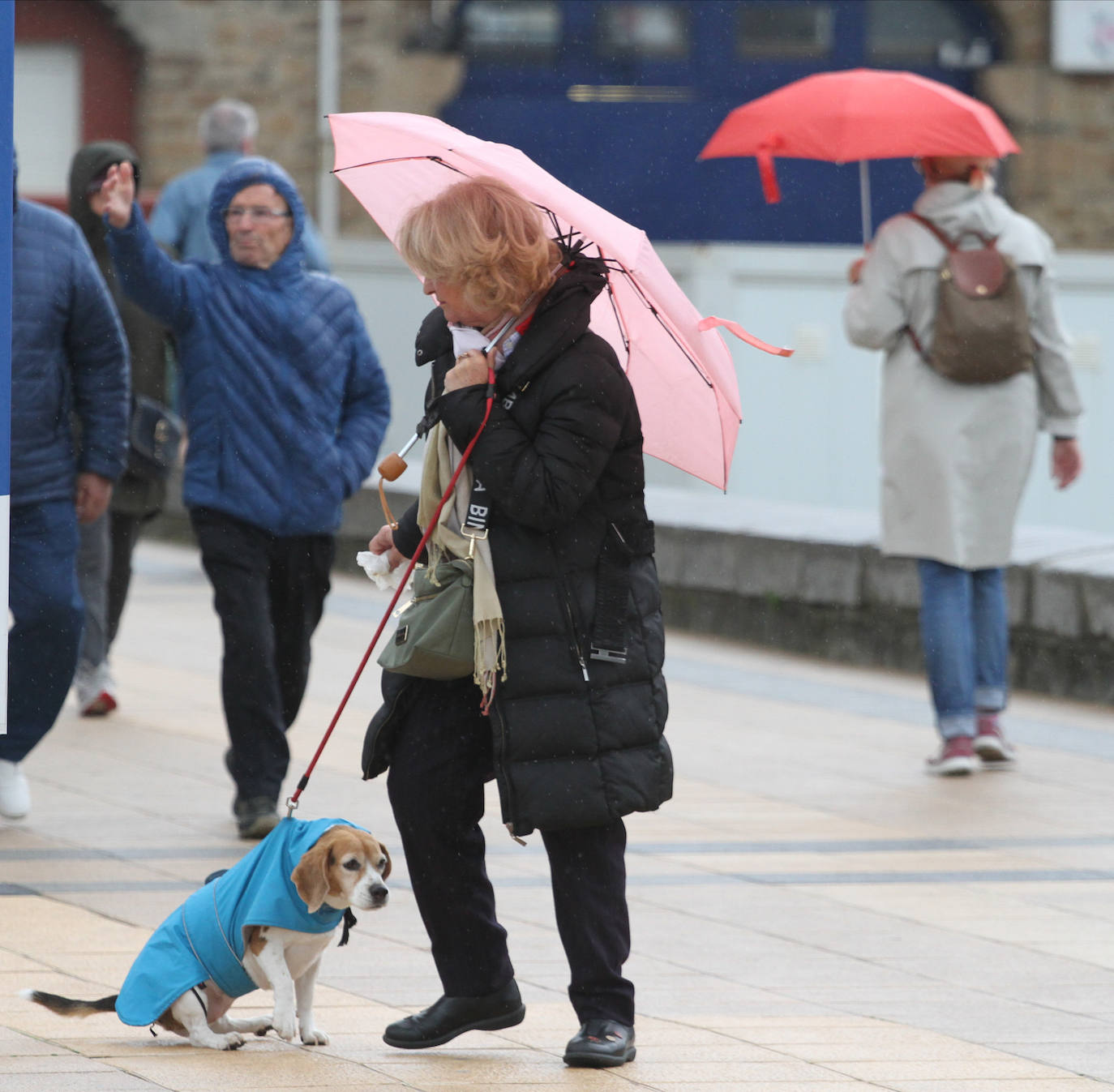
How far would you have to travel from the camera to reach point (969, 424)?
25.9ft

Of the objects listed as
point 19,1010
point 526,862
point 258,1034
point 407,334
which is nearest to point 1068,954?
point 526,862

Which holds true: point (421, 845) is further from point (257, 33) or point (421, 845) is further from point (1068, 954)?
point (257, 33)

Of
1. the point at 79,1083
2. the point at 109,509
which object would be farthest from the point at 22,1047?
the point at 109,509

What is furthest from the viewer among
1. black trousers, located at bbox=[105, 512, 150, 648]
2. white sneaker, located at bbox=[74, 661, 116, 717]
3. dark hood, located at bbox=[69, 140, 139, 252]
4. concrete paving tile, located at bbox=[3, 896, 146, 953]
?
black trousers, located at bbox=[105, 512, 150, 648]

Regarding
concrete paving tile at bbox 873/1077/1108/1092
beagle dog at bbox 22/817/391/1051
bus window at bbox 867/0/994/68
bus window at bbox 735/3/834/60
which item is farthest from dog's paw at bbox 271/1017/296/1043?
bus window at bbox 867/0/994/68

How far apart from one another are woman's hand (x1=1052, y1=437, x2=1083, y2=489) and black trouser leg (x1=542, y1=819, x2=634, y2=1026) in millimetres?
4123

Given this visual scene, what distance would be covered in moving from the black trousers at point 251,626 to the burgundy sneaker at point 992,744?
249 centimetres

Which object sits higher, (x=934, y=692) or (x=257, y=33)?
(x=257, y=33)

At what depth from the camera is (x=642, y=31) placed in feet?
69.5

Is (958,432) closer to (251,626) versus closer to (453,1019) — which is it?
(251,626)

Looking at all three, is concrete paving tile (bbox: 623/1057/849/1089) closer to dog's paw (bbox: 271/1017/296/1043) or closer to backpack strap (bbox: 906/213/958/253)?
dog's paw (bbox: 271/1017/296/1043)

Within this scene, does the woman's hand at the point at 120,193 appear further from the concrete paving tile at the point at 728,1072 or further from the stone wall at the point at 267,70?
the stone wall at the point at 267,70

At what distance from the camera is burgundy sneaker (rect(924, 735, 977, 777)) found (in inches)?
304

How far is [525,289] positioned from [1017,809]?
11.9 ft
